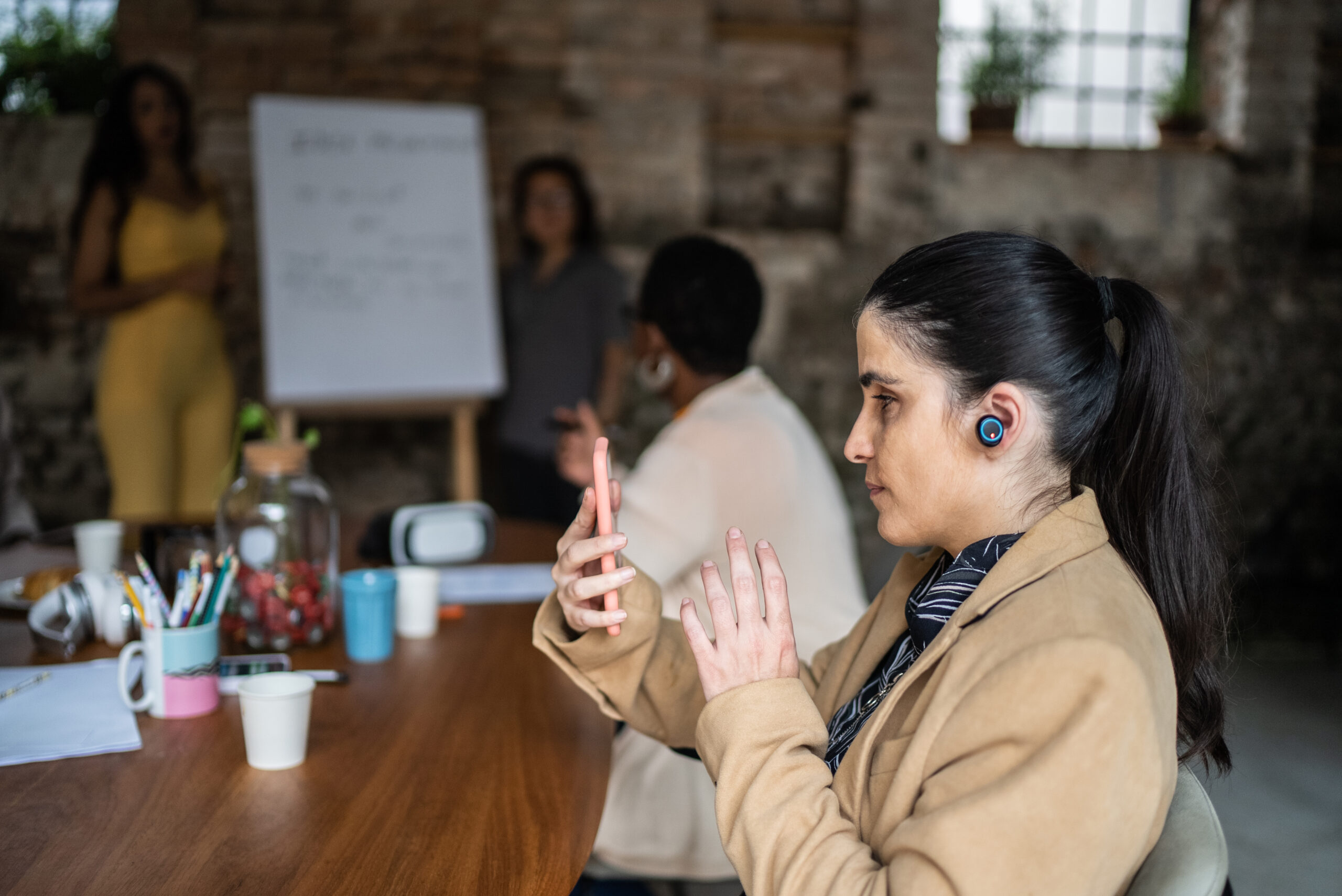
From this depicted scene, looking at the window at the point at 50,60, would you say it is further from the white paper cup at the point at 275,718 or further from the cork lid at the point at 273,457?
the white paper cup at the point at 275,718

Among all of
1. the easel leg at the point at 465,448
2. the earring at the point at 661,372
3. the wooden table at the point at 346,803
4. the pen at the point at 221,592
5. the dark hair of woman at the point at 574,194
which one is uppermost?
the dark hair of woman at the point at 574,194

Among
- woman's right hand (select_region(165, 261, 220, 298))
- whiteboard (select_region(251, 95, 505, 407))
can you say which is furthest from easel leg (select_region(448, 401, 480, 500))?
woman's right hand (select_region(165, 261, 220, 298))

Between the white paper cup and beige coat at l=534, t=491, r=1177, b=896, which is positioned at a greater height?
beige coat at l=534, t=491, r=1177, b=896

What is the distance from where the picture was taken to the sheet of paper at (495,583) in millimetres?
1870

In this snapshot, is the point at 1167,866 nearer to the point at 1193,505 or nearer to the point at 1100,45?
the point at 1193,505

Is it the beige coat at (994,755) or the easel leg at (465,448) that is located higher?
the beige coat at (994,755)

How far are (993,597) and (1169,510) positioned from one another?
0.21 meters

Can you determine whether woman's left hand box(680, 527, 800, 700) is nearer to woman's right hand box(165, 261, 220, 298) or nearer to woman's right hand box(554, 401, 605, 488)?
woman's right hand box(554, 401, 605, 488)

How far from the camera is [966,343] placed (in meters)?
0.93

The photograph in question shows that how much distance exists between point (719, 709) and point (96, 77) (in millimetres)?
4356

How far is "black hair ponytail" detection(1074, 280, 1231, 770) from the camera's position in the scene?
3.14ft

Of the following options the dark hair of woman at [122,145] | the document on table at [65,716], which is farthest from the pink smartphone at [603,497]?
the dark hair of woman at [122,145]

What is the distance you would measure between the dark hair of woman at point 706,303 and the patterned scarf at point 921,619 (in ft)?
2.85

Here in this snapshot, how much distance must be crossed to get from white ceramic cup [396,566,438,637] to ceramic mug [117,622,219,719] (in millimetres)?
378
